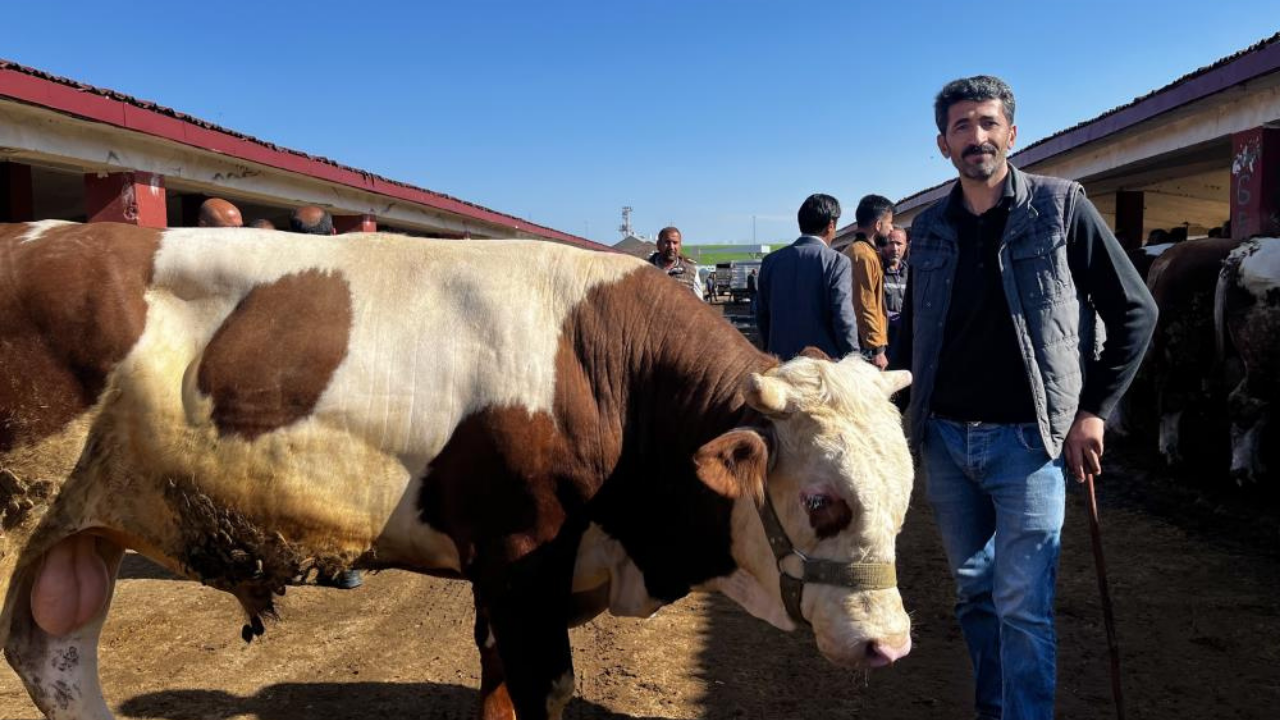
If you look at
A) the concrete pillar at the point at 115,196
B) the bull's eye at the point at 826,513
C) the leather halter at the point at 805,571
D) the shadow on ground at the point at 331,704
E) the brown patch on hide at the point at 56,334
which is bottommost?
the shadow on ground at the point at 331,704

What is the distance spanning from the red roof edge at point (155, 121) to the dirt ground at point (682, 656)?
9.93 ft

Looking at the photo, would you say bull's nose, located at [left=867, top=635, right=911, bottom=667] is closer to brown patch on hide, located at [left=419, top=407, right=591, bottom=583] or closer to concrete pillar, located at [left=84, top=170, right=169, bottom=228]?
brown patch on hide, located at [left=419, top=407, right=591, bottom=583]

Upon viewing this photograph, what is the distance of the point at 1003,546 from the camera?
8.65 ft

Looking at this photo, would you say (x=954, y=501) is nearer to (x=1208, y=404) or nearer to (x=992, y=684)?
(x=992, y=684)

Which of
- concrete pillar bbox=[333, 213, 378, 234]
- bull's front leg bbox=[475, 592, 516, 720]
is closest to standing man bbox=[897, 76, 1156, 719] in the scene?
bull's front leg bbox=[475, 592, 516, 720]

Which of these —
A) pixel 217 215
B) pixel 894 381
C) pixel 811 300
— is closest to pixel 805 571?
pixel 894 381

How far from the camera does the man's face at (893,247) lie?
699cm

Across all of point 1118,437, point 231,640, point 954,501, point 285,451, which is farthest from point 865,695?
point 1118,437

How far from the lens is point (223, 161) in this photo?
8.14 m

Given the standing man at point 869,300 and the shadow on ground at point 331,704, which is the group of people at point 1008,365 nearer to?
the shadow on ground at point 331,704

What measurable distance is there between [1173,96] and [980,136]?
803 centimetres

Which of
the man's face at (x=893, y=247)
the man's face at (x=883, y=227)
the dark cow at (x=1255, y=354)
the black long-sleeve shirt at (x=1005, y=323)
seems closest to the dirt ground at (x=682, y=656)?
the dark cow at (x=1255, y=354)

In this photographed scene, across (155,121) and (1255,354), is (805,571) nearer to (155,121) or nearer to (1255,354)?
(1255,354)

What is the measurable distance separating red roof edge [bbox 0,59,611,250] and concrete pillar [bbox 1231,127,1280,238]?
9.22 meters
